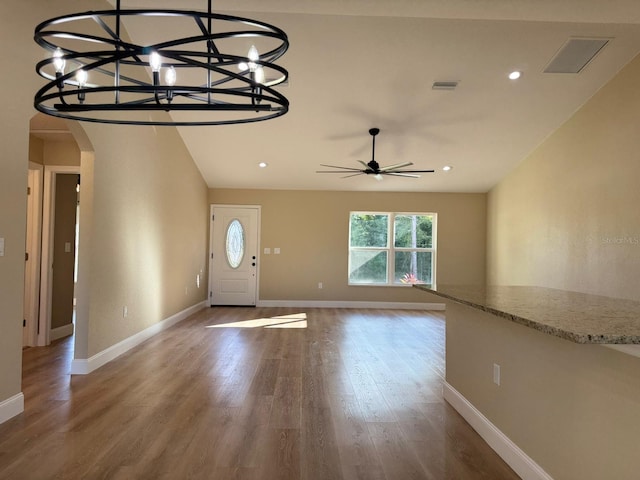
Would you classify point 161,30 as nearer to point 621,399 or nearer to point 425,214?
point 621,399

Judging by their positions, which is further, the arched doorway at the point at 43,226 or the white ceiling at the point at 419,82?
the arched doorway at the point at 43,226

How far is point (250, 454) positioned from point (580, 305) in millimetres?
1977

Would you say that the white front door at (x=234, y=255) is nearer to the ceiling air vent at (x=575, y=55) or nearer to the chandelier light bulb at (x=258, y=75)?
the ceiling air vent at (x=575, y=55)

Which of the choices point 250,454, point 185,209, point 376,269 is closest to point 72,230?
point 185,209

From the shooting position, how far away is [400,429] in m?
2.97

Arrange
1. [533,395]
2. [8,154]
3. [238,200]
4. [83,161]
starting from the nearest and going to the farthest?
[533,395], [8,154], [83,161], [238,200]

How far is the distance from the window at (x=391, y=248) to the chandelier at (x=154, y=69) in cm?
389

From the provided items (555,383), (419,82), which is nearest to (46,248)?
(419,82)

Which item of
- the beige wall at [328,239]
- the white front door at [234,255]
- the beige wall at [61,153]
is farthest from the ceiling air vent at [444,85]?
the white front door at [234,255]

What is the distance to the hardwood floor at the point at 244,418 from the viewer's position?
7.96 ft

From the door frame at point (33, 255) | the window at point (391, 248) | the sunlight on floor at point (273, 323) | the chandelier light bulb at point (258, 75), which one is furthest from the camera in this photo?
the window at point (391, 248)

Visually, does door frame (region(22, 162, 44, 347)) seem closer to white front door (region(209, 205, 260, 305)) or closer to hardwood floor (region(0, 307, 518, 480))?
hardwood floor (region(0, 307, 518, 480))

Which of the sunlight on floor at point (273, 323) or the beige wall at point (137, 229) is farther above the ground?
the beige wall at point (137, 229)

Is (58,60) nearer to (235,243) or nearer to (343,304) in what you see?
(235,243)
